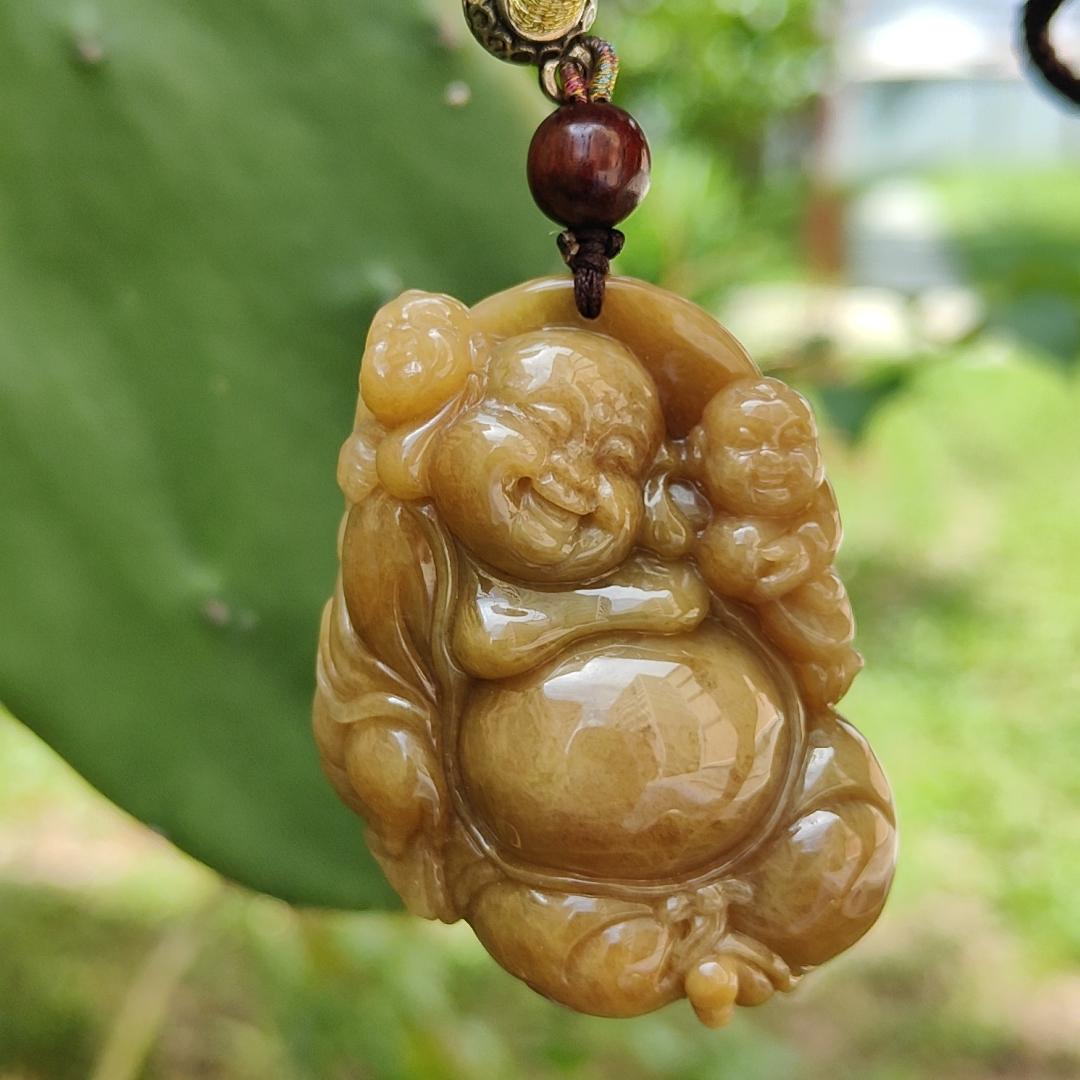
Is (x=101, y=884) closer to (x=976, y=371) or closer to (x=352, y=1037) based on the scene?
(x=352, y=1037)

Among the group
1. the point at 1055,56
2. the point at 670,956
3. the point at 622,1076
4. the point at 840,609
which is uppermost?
the point at 1055,56

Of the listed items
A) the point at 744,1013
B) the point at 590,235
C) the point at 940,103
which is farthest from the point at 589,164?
the point at 940,103

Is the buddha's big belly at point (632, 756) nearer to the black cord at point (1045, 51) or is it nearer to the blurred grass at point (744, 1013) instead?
the black cord at point (1045, 51)

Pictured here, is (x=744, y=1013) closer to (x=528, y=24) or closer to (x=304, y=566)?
(x=304, y=566)

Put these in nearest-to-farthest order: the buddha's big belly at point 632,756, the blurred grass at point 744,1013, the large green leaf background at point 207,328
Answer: the buddha's big belly at point 632,756
the large green leaf background at point 207,328
the blurred grass at point 744,1013

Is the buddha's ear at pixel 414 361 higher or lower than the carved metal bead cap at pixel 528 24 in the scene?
lower

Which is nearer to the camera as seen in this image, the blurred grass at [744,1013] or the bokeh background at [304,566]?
the bokeh background at [304,566]

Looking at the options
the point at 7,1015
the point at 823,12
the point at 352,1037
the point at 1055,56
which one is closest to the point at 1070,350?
the point at 1055,56

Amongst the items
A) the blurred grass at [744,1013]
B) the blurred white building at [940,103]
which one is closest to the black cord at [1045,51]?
the blurred grass at [744,1013]
